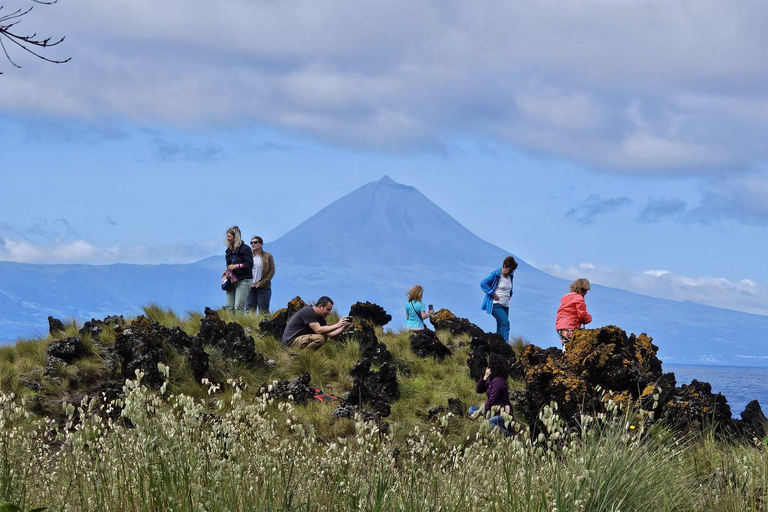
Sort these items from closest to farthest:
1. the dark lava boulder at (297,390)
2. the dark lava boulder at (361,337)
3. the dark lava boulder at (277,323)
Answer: the dark lava boulder at (297,390), the dark lava boulder at (361,337), the dark lava boulder at (277,323)

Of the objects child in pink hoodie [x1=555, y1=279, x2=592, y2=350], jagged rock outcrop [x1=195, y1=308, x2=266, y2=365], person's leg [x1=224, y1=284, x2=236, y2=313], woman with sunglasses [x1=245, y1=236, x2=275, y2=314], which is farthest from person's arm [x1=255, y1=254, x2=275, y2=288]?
child in pink hoodie [x1=555, y1=279, x2=592, y2=350]

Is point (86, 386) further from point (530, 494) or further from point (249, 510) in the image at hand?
point (530, 494)

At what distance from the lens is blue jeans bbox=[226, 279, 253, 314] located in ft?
63.9

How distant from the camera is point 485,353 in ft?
52.5

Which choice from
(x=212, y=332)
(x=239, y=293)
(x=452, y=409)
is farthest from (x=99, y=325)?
(x=452, y=409)

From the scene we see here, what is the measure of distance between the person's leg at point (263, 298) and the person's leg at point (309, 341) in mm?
4664

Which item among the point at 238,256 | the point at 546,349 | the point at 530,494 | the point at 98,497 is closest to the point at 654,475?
Result: the point at 530,494

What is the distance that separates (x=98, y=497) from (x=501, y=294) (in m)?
13.2

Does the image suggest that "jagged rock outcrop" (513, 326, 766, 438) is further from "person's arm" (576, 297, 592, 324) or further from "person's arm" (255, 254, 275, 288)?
"person's arm" (255, 254, 275, 288)

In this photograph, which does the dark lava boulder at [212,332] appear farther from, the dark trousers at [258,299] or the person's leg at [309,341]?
the dark trousers at [258,299]

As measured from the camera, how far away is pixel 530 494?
5148 millimetres

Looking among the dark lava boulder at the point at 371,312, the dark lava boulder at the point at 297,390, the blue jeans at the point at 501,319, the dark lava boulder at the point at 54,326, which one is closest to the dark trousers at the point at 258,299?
the dark lava boulder at the point at 371,312

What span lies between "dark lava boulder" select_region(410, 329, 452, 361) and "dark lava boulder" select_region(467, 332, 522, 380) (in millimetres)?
664

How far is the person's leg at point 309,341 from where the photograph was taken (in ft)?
50.3
